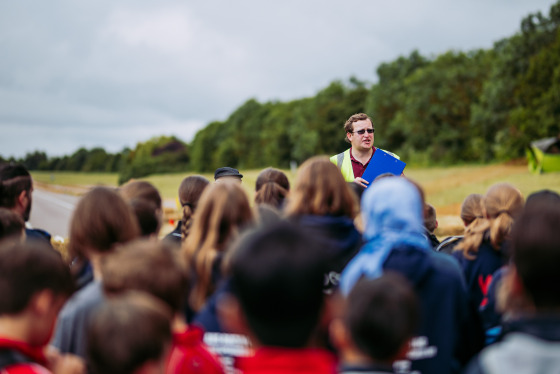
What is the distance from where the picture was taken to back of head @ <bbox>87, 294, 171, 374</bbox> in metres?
2.22

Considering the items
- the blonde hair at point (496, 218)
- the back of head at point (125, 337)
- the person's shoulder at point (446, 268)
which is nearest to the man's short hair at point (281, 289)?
the back of head at point (125, 337)

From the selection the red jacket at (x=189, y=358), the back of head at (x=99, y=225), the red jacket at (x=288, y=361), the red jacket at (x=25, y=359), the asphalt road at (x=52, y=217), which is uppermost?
the back of head at (x=99, y=225)

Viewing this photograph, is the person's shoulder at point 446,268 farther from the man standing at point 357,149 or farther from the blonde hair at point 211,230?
the man standing at point 357,149

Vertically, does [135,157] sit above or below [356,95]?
below

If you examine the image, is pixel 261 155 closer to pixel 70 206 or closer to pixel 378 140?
pixel 378 140

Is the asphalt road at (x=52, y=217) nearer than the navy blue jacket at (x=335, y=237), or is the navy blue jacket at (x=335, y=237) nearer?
the navy blue jacket at (x=335, y=237)

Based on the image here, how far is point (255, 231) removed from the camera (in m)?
2.38

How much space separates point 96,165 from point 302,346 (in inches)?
5097

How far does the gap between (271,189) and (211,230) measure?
131 cm

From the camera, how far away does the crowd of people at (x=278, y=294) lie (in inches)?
87.0

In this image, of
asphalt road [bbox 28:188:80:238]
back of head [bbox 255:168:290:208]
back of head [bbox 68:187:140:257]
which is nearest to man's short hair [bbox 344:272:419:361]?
back of head [bbox 68:187:140:257]

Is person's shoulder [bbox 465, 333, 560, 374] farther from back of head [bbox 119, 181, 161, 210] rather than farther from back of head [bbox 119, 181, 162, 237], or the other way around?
back of head [bbox 119, 181, 161, 210]

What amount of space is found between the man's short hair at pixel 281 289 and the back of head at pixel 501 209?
8.31 ft

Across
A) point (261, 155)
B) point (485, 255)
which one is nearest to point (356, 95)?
point (261, 155)
